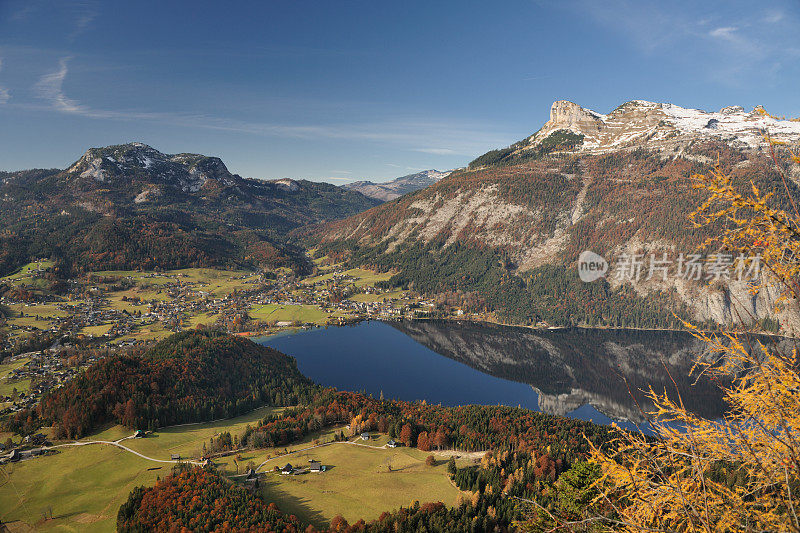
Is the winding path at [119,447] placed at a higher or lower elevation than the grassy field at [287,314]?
lower

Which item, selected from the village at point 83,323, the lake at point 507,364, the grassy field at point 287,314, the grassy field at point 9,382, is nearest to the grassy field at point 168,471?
the village at point 83,323

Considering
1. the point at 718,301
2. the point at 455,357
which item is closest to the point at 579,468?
the point at 455,357

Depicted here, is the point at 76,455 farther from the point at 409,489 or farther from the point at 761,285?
the point at 761,285

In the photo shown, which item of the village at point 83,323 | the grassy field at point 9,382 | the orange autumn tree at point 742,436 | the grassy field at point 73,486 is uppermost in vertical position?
the orange autumn tree at point 742,436

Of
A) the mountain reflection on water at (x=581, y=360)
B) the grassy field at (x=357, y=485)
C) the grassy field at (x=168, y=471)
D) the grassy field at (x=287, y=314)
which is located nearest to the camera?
the grassy field at (x=168, y=471)

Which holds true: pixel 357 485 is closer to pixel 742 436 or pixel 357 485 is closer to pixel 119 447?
pixel 119 447

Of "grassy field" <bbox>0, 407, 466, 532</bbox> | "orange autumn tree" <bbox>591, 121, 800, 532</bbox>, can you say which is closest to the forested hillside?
"grassy field" <bbox>0, 407, 466, 532</bbox>

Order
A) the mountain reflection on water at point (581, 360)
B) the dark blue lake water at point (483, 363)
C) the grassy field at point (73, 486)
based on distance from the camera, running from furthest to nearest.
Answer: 1. the dark blue lake water at point (483, 363)
2. the mountain reflection on water at point (581, 360)
3. the grassy field at point (73, 486)

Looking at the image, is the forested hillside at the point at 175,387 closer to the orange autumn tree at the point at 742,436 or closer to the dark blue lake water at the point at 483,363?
the dark blue lake water at the point at 483,363
